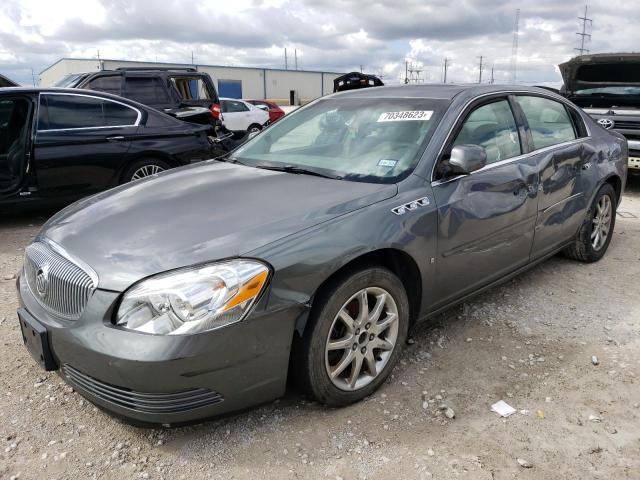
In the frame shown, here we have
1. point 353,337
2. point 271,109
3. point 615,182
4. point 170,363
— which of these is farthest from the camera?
point 271,109

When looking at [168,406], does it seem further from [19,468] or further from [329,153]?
[329,153]

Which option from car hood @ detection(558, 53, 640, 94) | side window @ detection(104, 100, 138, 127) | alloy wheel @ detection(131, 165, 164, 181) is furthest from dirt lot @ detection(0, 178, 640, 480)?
car hood @ detection(558, 53, 640, 94)

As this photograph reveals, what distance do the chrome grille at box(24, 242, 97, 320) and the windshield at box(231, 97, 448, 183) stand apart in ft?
4.41

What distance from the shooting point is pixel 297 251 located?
2266 mm

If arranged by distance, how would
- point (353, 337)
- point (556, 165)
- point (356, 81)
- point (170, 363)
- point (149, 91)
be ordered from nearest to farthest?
point (170, 363) < point (353, 337) < point (556, 165) < point (149, 91) < point (356, 81)

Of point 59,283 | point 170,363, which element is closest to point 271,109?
point 59,283

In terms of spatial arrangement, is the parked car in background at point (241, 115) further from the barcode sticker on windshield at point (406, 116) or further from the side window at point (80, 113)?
the barcode sticker on windshield at point (406, 116)

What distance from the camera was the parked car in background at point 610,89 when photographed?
24.4 feet

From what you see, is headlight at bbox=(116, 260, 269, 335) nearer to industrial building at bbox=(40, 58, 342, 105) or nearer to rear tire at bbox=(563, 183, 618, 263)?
rear tire at bbox=(563, 183, 618, 263)

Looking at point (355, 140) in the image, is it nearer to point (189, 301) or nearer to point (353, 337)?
point (353, 337)

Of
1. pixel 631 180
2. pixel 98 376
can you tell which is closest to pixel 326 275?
pixel 98 376

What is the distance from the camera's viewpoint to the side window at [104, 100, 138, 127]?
6.11 m

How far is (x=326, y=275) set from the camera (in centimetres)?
233

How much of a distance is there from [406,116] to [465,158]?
0.51 meters
